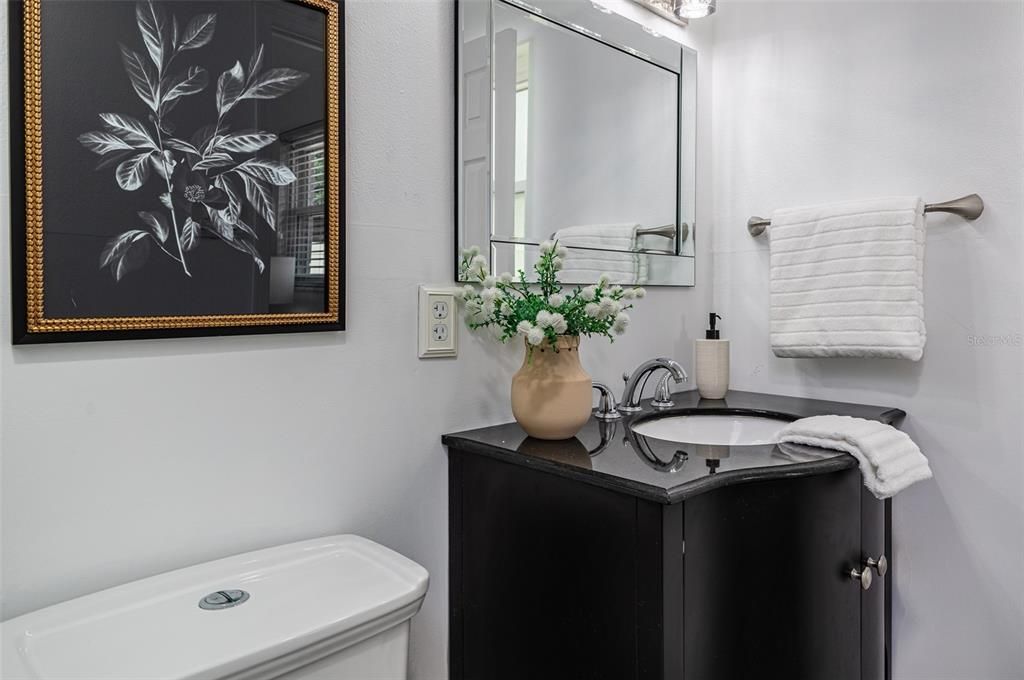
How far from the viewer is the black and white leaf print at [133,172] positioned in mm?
856

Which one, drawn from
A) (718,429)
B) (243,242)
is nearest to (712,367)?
(718,429)

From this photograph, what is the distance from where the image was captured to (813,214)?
148 cm

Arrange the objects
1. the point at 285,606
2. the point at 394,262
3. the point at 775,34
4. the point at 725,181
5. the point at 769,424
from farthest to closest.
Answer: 1. the point at 725,181
2. the point at 775,34
3. the point at 769,424
4. the point at 394,262
5. the point at 285,606

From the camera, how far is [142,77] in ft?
2.85

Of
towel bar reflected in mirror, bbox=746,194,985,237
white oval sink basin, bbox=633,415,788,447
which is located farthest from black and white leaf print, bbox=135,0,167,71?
towel bar reflected in mirror, bbox=746,194,985,237

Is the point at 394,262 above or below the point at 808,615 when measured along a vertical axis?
above

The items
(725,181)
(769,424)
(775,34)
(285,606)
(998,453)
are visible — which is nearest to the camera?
(285,606)

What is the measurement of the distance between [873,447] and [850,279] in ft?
1.55

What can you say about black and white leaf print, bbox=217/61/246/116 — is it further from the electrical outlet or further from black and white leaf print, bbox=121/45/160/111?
the electrical outlet

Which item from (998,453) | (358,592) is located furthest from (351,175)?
(998,453)

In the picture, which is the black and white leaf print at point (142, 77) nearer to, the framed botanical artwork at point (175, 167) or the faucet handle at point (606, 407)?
the framed botanical artwork at point (175, 167)

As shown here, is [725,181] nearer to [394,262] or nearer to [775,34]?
[775,34]

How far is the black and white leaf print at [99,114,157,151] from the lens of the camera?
844mm

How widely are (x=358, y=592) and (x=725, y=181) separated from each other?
1.35 meters
